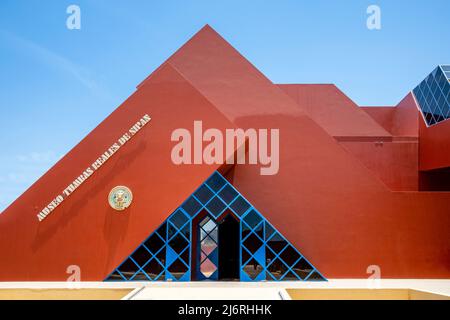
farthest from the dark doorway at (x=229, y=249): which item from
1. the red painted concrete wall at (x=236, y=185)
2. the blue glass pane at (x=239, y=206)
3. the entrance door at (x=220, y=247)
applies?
the red painted concrete wall at (x=236, y=185)

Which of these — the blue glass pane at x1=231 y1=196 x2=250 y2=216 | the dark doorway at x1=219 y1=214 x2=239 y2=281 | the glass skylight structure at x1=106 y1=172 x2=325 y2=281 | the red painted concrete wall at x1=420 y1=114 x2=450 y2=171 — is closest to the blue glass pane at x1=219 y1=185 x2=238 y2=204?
the glass skylight structure at x1=106 y1=172 x2=325 y2=281

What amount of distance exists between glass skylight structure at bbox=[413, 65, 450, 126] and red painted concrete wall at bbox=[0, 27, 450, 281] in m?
5.04

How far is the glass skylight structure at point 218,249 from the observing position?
604 inches

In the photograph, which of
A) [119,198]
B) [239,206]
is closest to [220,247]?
[239,206]

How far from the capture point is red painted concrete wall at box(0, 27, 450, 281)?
50.8 feet

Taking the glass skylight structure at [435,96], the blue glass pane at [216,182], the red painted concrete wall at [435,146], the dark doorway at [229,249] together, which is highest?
the glass skylight structure at [435,96]

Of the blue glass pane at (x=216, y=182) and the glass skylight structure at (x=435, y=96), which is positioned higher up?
the glass skylight structure at (x=435, y=96)

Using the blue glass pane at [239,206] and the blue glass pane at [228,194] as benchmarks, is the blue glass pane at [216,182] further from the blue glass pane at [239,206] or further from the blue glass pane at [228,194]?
the blue glass pane at [239,206]

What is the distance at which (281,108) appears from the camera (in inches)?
723

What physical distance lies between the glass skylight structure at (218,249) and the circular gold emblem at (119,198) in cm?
145

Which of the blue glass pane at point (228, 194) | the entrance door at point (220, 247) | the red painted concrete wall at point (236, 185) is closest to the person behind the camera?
→ the red painted concrete wall at point (236, 185)

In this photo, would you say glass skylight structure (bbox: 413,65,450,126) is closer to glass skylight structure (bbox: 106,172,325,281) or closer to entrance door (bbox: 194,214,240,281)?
glass skylight structure (bbox: 106,172,325,281)
